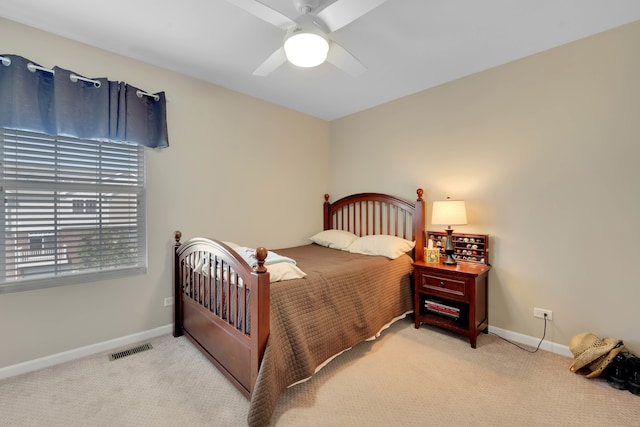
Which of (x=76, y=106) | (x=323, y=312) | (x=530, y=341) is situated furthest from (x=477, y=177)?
(x=76, y=106)

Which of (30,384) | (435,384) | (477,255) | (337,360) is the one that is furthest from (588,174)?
(30,384)

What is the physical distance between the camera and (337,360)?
218 cm

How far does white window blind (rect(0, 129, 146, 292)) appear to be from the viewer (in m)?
1.95

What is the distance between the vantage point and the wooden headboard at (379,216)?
3029 mm

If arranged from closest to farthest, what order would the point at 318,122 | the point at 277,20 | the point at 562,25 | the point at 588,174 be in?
the point at 277,20 < the point at 562,25 < the point at 588,174 < the point at 318,122

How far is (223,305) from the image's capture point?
1.97m

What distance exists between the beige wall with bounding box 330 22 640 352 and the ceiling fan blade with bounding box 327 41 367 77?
1384mm

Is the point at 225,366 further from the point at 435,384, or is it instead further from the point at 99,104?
the point at 99,104

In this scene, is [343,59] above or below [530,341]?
above

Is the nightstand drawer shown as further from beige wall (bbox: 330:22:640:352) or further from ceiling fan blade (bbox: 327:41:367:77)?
ceiling fan blade (bbox: 327:41:367:77)

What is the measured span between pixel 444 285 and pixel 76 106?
3368mm

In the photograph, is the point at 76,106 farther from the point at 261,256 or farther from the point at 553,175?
the point at 553,175

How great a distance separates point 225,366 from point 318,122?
3.26 meters

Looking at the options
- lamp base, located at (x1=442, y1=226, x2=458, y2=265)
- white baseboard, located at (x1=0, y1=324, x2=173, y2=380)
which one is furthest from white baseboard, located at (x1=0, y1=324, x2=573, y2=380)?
lamp base, located at (x1=442, y1=226, x2=458, y2=265)
